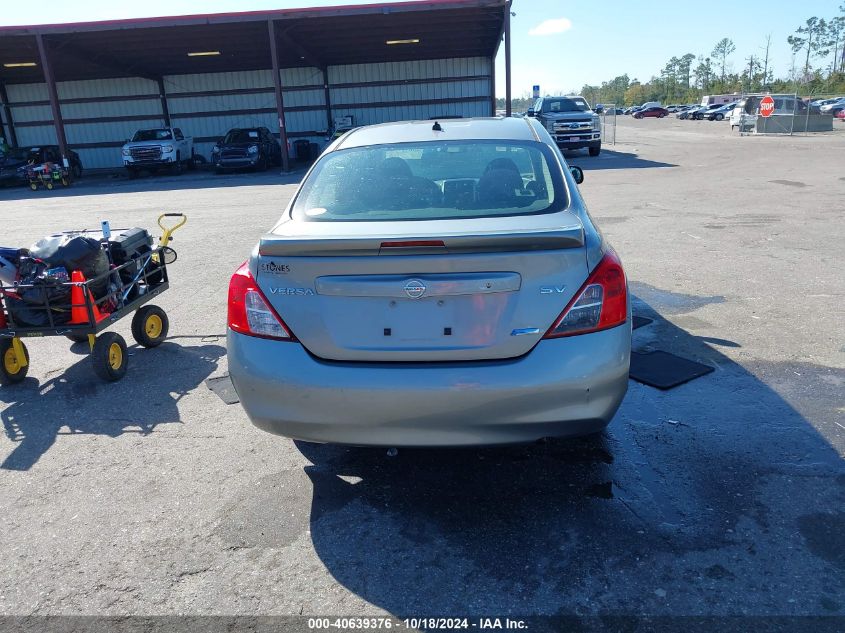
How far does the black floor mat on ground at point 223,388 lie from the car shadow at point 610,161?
17.0 m

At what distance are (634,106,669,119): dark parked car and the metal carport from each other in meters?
48.3

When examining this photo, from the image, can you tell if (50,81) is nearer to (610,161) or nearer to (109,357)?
(610,161)

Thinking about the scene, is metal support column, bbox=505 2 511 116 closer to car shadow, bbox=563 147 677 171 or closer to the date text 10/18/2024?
car shadow, bbox=563 147 677 171

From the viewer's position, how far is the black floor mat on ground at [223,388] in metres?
4.44

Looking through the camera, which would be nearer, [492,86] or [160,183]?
[160,183]

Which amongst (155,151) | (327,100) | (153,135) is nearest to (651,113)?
(327,100)

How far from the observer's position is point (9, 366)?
4.79 meters

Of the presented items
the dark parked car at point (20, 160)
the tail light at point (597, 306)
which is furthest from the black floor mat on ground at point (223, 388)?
the dark parked car at point (20, 160)

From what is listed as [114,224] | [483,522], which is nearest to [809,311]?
[483,522]

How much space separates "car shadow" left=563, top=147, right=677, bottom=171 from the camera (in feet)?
66.5

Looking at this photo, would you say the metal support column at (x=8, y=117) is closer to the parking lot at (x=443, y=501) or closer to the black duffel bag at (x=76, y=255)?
the parking lot at (x=443, y=501)

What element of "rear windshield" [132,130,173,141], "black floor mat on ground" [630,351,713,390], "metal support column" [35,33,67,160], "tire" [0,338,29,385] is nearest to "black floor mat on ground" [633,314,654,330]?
"black floor mat on ground" [630,351,713,390]

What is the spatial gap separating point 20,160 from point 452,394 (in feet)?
95.5

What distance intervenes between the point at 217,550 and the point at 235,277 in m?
1.24
